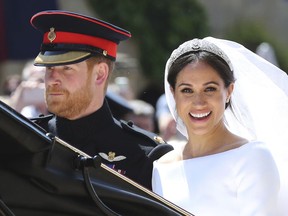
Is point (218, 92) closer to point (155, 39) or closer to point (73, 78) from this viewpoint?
point (73, 78)

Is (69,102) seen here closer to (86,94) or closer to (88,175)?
(86,94)

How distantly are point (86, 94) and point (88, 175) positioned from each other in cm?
156

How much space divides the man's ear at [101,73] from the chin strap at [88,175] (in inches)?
63.4

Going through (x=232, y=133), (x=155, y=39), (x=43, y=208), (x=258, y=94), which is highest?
(x=155, y=39)

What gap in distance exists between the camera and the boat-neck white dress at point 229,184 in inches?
120

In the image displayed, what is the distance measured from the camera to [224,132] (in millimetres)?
3344

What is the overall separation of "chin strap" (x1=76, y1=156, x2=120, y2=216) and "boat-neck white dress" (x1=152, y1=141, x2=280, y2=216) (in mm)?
1037

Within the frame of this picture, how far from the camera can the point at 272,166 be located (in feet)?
10.1

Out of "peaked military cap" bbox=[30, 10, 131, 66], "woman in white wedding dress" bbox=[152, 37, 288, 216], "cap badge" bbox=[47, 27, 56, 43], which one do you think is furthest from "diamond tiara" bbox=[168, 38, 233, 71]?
"cap badge" bbox=[47, 27, 56, 43]

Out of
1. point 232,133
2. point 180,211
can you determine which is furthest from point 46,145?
point 232,133

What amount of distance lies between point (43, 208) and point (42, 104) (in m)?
4.24

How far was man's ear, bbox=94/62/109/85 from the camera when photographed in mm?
3719

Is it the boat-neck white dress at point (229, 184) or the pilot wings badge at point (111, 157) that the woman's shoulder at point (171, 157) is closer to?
the boat-neck white dress at point (229, 184)

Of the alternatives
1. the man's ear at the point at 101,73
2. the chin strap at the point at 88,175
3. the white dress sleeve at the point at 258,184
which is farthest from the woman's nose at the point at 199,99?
the chin strap at the point at 88,175
